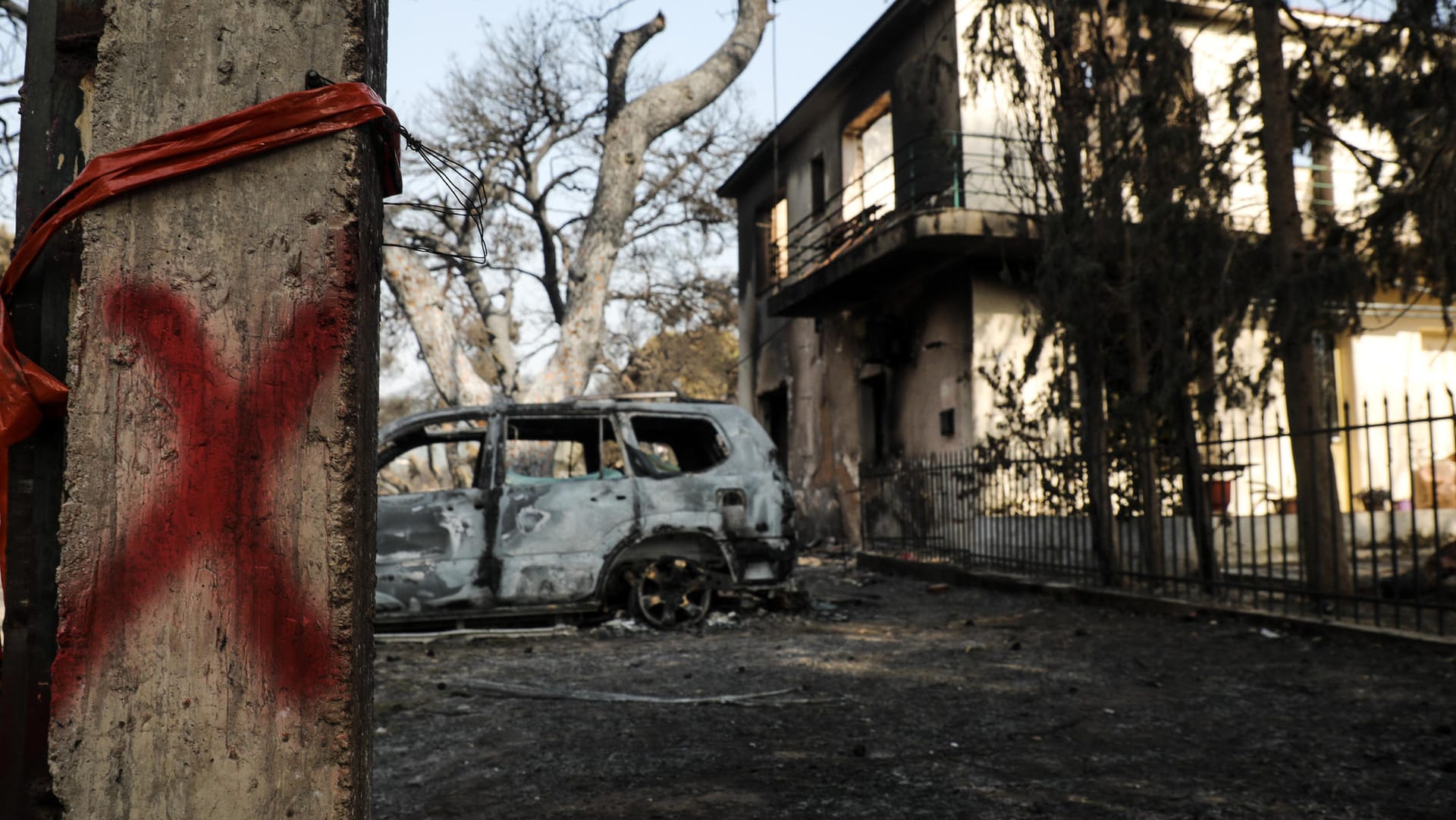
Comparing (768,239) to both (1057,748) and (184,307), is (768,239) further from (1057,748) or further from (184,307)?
(184,307)

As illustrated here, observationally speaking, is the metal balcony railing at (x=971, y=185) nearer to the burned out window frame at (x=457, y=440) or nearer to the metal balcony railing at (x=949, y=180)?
the metal balcony railing at (x=949, y=180)

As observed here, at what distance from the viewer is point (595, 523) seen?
769 cm

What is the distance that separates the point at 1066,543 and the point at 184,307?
31.2ft

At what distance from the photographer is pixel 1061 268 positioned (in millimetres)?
9680

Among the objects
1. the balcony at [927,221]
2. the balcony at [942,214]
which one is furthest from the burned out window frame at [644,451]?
the balcony at [942,214]

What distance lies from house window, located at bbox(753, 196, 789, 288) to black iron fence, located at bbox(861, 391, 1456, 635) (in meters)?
5.87

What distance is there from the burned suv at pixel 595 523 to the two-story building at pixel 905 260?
4.25 metres

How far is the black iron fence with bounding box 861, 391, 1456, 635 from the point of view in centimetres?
722

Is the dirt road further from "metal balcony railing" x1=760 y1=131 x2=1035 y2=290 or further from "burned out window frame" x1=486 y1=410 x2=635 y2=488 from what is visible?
"metal balcony railing" x1=760 y1=131 x2=1035 y2=290

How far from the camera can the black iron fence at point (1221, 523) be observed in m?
7.22

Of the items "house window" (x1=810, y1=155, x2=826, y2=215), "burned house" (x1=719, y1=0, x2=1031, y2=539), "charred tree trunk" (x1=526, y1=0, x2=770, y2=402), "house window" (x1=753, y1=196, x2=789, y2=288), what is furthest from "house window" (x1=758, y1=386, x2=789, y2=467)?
"charred tree trunk" (x1=526, y1=0, x2=770, y2=402)

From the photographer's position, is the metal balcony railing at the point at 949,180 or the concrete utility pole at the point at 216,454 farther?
the metal balcony railing at the point at 949,180

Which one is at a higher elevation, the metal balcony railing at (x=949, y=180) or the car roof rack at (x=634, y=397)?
the metal balcony railing at (x=949, y=180)

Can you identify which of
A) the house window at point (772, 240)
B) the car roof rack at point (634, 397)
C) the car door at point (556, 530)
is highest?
the house window at point (772, 240)
